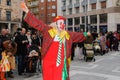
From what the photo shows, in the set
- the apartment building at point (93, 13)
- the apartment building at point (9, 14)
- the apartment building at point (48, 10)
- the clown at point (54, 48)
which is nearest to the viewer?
the clown at point (54, 48)

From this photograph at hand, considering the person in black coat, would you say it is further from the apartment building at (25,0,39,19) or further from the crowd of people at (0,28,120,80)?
the apartment building at (25,0,39,19)

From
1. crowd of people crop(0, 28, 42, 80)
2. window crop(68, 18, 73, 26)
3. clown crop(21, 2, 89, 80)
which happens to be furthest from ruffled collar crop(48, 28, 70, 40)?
window crop(68, 18, 73, 26)

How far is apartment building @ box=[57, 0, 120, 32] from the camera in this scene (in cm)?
4428

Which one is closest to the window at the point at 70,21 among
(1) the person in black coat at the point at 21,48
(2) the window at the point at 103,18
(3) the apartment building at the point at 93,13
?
(3) the apartment building at the point at 93,13

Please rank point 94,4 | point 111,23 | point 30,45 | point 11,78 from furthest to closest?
point 94,4 → point 111,23 → point 30,45 → point 11,78

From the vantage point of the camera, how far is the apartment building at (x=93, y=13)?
44.3 m

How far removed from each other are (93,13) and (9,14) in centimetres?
1538

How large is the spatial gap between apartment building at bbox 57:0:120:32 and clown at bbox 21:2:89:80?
32.1 m

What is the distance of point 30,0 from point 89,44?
71.6 metres

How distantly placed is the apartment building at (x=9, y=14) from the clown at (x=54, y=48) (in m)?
44.5

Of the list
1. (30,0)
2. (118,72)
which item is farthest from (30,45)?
(30,0)

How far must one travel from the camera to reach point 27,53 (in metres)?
10.1

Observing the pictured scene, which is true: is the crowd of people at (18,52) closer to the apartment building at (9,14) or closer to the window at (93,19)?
the window at (93,19)

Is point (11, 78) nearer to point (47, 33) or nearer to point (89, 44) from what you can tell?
point (47, 33)
